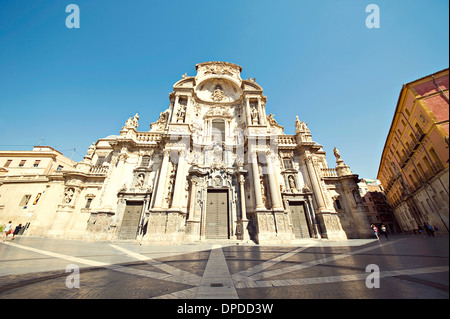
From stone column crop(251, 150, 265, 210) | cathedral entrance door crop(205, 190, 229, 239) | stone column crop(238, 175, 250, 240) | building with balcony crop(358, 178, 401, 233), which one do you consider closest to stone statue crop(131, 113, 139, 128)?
cathedral entrance door crop(205, 190, 229, 239)

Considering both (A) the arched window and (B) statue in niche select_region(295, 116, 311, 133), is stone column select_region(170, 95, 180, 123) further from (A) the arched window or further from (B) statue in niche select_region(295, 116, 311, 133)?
(B) statue in niche select_region(295, 116, 311, 133)

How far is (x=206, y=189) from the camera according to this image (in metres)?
14.9

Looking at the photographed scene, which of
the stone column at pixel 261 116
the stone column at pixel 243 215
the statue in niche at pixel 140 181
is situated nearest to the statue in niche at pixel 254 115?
the stone column at pixel 261 116

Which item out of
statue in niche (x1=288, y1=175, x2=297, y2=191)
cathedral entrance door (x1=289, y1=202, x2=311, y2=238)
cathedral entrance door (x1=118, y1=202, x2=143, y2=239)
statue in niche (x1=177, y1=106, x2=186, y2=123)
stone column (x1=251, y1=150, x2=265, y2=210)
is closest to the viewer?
stone column (x1=251, y1=150, x2=265, y2=210)

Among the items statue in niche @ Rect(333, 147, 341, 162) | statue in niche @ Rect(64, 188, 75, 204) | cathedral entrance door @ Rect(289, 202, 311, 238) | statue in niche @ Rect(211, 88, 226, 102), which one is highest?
statue in niche @ Rect(211, 88, 226, 102)

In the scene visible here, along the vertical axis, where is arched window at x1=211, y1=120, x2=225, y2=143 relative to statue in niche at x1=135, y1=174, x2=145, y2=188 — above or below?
above

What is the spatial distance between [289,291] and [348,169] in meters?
17.1

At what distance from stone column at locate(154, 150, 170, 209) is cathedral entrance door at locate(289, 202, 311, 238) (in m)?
10.7

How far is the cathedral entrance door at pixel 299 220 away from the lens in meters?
13.9

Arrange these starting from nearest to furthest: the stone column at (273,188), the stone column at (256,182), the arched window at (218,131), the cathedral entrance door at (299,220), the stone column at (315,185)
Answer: the stone column at (273,188)
the stone column at (256,182)
the cathedral entrance door at (299,220)
the stone column at (315,185)
the arched window at (218,131)

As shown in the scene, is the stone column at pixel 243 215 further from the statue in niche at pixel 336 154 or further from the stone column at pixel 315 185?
the statue in niche at pixel 336 154

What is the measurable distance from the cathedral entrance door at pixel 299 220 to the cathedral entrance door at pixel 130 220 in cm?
1271

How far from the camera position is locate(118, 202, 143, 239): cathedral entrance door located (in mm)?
13420
